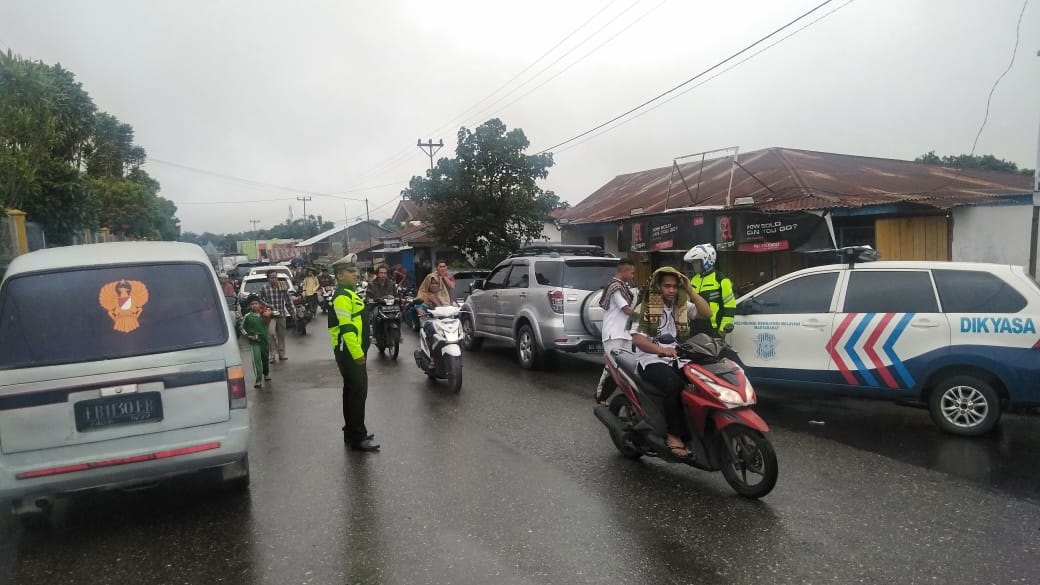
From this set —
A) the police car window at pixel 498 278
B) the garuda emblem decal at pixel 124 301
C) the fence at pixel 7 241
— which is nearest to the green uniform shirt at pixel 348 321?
the garuda emblem decal at pixel 124 301

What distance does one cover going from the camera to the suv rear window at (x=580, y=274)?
1009 cm

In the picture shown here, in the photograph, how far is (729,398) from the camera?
462cm

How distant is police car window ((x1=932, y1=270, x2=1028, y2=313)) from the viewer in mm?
5926

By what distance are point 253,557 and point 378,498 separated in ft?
3.63

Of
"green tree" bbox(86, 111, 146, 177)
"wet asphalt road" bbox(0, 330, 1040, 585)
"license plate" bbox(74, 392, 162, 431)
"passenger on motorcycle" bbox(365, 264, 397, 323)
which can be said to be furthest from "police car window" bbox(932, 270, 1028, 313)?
"green tree" bbox(86, 111, 146, 177)

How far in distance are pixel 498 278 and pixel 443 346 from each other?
322 centimetres

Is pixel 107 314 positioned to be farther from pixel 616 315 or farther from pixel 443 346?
pixel 443 346

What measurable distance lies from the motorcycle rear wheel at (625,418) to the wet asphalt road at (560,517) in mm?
101

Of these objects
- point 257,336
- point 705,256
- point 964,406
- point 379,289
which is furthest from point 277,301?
point 964,406

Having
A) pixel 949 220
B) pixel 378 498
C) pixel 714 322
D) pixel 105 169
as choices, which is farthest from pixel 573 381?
pixel 105 169

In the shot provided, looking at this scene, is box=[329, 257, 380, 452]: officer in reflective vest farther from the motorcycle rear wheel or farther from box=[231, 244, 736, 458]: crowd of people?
the motorcycle rear wheel

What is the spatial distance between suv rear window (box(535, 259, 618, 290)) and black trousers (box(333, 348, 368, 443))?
4.48m

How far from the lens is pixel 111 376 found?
166 inches

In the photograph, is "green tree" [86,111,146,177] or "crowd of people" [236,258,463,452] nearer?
"crowd of people" [236,258,463,452]
